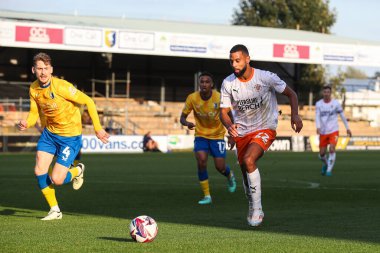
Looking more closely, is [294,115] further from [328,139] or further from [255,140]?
[328,139]

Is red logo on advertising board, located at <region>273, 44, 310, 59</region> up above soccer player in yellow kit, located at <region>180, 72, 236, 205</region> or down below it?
→ above

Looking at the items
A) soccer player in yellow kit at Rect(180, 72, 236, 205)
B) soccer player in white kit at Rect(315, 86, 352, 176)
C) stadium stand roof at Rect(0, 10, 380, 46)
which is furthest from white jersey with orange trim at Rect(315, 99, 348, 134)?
stadium stand roof at Rect(0, 10, 380, 46)

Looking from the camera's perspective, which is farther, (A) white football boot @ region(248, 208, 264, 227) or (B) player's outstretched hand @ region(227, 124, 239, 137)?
(B) player's outstretched hand @ region(227, 124, 239, 137)

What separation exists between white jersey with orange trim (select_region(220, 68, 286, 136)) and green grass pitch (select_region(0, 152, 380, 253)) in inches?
52.7

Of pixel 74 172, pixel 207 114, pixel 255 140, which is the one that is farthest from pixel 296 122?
pixel 207 114

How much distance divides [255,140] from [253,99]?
552 millimetres

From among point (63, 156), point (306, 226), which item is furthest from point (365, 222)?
point (63, 156)

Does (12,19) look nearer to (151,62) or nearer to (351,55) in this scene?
(151,62)

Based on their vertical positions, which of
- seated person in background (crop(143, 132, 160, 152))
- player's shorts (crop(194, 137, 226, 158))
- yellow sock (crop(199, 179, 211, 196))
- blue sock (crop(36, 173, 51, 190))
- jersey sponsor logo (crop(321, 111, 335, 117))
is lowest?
seated person in background (crop(143, 132, 160, 152))

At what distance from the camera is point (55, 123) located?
12445 mm

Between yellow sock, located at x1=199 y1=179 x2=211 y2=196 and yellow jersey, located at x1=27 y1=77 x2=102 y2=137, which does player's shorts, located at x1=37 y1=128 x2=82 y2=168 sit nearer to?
yellow jersey, located at x1=27 y1=77 x2=102 y2=137

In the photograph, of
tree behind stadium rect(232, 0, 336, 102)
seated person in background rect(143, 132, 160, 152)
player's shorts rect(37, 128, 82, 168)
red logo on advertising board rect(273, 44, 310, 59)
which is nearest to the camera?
player's shorts rect(37, 128, 82, 168)

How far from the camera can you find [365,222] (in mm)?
11016

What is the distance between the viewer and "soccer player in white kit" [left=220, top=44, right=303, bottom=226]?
438 inches
